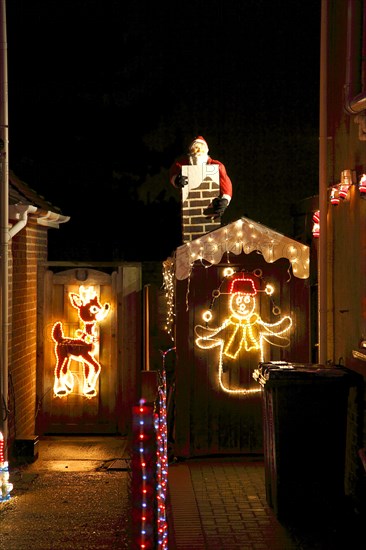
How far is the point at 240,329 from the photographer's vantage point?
12.0m

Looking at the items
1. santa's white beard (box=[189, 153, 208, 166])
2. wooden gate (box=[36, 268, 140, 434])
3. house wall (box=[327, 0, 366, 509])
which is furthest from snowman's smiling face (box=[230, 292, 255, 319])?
wooden gate (box=[36, 268, 140, 434])

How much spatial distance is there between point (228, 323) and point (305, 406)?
8.48 ft

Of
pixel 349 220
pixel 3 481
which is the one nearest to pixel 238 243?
pixel 349 220

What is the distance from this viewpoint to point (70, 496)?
34.7ft

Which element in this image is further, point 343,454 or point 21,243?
point 21,243

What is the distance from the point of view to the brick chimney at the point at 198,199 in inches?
506

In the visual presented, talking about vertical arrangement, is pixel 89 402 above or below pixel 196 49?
below

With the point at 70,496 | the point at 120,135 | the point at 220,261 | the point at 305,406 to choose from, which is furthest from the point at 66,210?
the point at 305,406

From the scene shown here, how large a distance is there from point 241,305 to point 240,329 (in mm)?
301

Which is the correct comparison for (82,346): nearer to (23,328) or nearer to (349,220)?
(23,328)

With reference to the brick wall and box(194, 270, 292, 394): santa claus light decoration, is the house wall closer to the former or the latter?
box(194, 270, 292, 394): santa claus light decoration

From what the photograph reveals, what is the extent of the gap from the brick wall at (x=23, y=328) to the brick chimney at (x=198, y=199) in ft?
7.35

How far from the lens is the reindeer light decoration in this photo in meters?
13.8

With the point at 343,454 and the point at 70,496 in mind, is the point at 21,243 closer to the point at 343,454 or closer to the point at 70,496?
the point at 70,496
